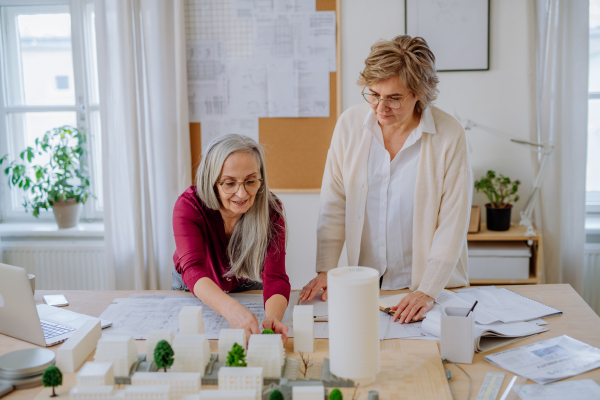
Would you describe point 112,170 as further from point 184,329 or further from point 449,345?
point 449,345

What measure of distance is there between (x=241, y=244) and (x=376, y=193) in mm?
527

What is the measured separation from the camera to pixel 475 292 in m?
1.73

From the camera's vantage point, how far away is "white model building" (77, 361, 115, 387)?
1.09 metres

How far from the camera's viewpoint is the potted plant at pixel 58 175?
3199mm

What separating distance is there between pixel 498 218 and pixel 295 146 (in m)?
1.25

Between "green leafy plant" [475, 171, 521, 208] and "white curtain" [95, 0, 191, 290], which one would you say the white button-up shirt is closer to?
"green leafy plant" [475, 171, 521, 208]

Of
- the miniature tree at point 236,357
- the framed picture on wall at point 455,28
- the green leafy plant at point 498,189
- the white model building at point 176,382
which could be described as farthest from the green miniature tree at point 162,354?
the framed picture on wall at point 455,28

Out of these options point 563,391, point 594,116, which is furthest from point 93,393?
point 594,116

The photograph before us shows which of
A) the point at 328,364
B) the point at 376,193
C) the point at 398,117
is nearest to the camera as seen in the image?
the point at 328,364

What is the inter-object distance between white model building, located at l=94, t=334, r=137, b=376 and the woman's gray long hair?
0.58m

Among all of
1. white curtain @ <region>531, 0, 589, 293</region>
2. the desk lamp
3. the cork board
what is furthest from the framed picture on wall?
the cork board

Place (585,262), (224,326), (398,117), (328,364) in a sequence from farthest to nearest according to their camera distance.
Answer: (585,262)
(398,117)
(224,326)
(328,364)

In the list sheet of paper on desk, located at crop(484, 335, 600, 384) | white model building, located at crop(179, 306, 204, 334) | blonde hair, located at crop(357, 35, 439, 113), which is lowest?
sheet of paper on desk, located at crop(484, 335, 600, 384)

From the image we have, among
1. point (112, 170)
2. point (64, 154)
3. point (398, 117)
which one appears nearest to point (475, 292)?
point (398, 117)
